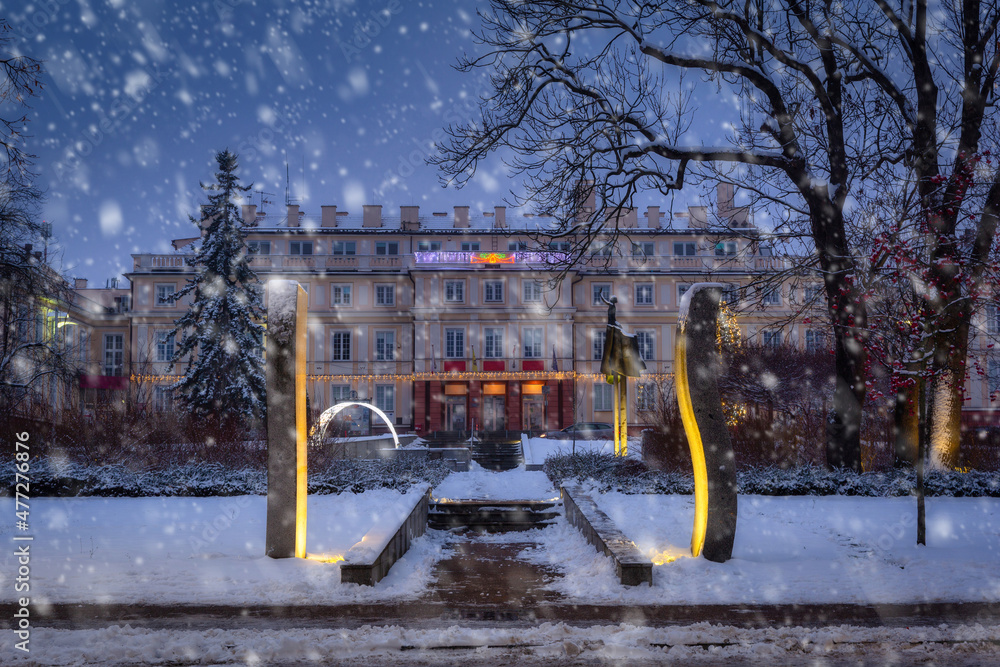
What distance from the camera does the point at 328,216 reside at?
46844mm

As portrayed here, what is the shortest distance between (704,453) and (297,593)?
408cm

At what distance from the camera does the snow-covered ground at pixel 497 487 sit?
13930 mm

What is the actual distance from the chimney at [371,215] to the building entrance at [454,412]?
13254 millimetres

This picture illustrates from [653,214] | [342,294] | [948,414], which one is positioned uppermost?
[653,214]

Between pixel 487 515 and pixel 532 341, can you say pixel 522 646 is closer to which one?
pixel 487 515

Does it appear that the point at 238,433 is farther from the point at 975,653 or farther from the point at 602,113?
the point at 975,653

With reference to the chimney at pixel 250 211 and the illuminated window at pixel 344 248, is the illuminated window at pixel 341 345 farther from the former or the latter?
the chimney at pixel 250 211

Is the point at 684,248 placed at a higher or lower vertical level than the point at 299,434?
higher

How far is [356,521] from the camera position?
33.0ft

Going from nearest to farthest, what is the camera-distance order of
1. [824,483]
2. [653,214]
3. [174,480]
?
[824,483]
[174,480]
[653,214]

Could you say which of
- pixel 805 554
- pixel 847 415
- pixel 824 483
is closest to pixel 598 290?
pixel 847 415

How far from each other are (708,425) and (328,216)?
42657 millimetres

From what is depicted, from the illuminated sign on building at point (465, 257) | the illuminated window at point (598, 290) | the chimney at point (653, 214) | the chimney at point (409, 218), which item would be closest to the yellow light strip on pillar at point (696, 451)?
the illuminated sign on building at point (465, 257)

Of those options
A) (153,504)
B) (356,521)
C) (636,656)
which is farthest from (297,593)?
(153,504)
